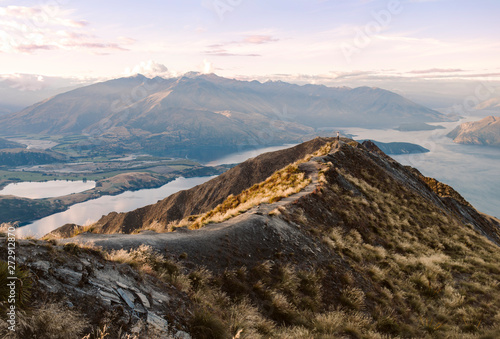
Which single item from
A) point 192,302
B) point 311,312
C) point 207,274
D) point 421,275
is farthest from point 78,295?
point 421,275

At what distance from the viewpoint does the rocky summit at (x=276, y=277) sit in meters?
6.28

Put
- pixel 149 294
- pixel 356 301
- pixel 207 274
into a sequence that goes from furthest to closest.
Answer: pixel 356 301, pixel 207 274, pixel 149 294

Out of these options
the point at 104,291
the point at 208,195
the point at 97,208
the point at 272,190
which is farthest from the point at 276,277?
the point at 97,208

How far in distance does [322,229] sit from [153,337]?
43.1 ft

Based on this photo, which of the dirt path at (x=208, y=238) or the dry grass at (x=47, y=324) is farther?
the dirt path at (x=208, y=238)

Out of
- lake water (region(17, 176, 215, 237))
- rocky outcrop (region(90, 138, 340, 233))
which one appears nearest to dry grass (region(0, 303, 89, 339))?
rocky outcrop (region(90, 138, 340, 233))

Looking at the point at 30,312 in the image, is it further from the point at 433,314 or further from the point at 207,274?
the point at 433,314

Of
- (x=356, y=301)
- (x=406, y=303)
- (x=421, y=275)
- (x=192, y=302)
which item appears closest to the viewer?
(x=192, y=302)

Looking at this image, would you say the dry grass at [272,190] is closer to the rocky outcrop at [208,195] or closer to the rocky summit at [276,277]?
the rocky summit at [276,277]

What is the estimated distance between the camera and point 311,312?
10055mm

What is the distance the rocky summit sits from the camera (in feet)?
20.6

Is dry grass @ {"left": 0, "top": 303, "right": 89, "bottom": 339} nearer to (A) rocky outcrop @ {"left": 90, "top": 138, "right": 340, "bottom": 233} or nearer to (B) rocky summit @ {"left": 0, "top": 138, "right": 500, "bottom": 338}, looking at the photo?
(B) rocky summit @ {"left": 0, "top": 138, "right": 500, "bottom": 338}

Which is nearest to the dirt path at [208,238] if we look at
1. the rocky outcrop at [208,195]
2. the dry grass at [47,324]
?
the dry grass at [47,324]

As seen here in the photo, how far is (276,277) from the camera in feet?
37.4
